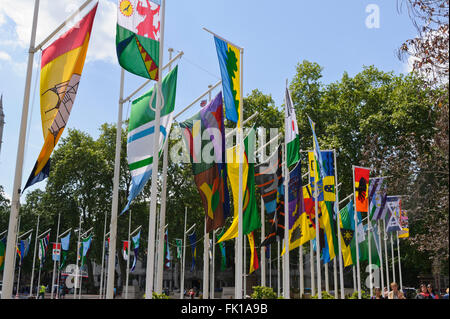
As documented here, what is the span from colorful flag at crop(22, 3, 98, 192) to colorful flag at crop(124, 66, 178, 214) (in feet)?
10.5

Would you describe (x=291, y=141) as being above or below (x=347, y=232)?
above

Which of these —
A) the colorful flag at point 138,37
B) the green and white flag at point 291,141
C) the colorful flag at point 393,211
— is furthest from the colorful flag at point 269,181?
the colorful flag at point 138,37

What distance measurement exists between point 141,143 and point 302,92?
1042 inches

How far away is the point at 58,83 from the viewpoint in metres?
10.5

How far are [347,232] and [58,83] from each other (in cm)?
1842

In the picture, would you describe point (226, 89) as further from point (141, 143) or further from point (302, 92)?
point (302, 92)

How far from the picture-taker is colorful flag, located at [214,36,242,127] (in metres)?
15.1

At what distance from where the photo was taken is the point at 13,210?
1000 centimetres

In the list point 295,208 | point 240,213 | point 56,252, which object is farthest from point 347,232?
point 56,252

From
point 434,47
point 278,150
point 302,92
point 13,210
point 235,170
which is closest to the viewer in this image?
point 434,47

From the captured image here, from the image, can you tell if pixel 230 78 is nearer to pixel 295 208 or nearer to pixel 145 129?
pixel 145 129

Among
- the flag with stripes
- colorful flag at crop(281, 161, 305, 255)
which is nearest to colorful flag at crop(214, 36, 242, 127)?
colorful flag at crop(281, 161, 305, 255)

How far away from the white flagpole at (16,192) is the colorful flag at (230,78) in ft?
19.6
